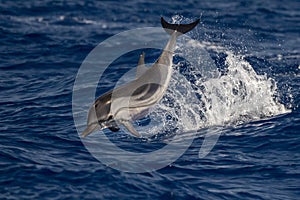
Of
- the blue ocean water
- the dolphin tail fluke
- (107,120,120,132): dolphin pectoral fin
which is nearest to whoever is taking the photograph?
the blue ocean water

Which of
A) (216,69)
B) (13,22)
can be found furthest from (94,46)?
(216,69)

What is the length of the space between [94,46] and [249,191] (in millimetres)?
11355

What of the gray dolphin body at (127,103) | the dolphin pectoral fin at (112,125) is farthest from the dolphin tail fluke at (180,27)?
the dolphin pectoral fin at (112,125)

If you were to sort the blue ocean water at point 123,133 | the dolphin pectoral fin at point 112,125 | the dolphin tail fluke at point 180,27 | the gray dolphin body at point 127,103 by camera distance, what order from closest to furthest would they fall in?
the blue ocean water at point 123,133, the gray dolphin body at point 127,103, the dolphin pectoral fin at point 112,125, the dolphin tail fluke at point 180,27

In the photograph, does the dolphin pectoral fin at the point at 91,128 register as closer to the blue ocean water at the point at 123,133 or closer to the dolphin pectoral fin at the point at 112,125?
the dolphin pectoral fin at the point at 112,125

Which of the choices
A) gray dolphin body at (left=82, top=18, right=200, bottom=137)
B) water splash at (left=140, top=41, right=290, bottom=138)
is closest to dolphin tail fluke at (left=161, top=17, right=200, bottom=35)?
gray dolphin body at (left=82, top=18, right=200, bottom=137)

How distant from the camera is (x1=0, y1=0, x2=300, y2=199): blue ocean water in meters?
10.7

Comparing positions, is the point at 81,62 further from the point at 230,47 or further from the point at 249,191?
the point at 249,191

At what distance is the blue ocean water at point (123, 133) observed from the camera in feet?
35.2

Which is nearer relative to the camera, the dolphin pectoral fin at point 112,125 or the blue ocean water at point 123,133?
the blue ocean water at point 123,133

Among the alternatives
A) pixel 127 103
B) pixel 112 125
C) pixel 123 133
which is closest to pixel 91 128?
pixel 112 125

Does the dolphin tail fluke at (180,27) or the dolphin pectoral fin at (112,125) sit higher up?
the dolphin tail fluke at (180,27)

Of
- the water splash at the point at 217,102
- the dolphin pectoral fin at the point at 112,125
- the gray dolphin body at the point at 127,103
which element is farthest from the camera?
the water splash at the point at 217,102

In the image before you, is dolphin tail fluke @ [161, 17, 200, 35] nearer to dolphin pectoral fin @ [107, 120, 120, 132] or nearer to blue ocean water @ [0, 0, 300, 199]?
blue ocean water @ [0, 0, 300, 199]
